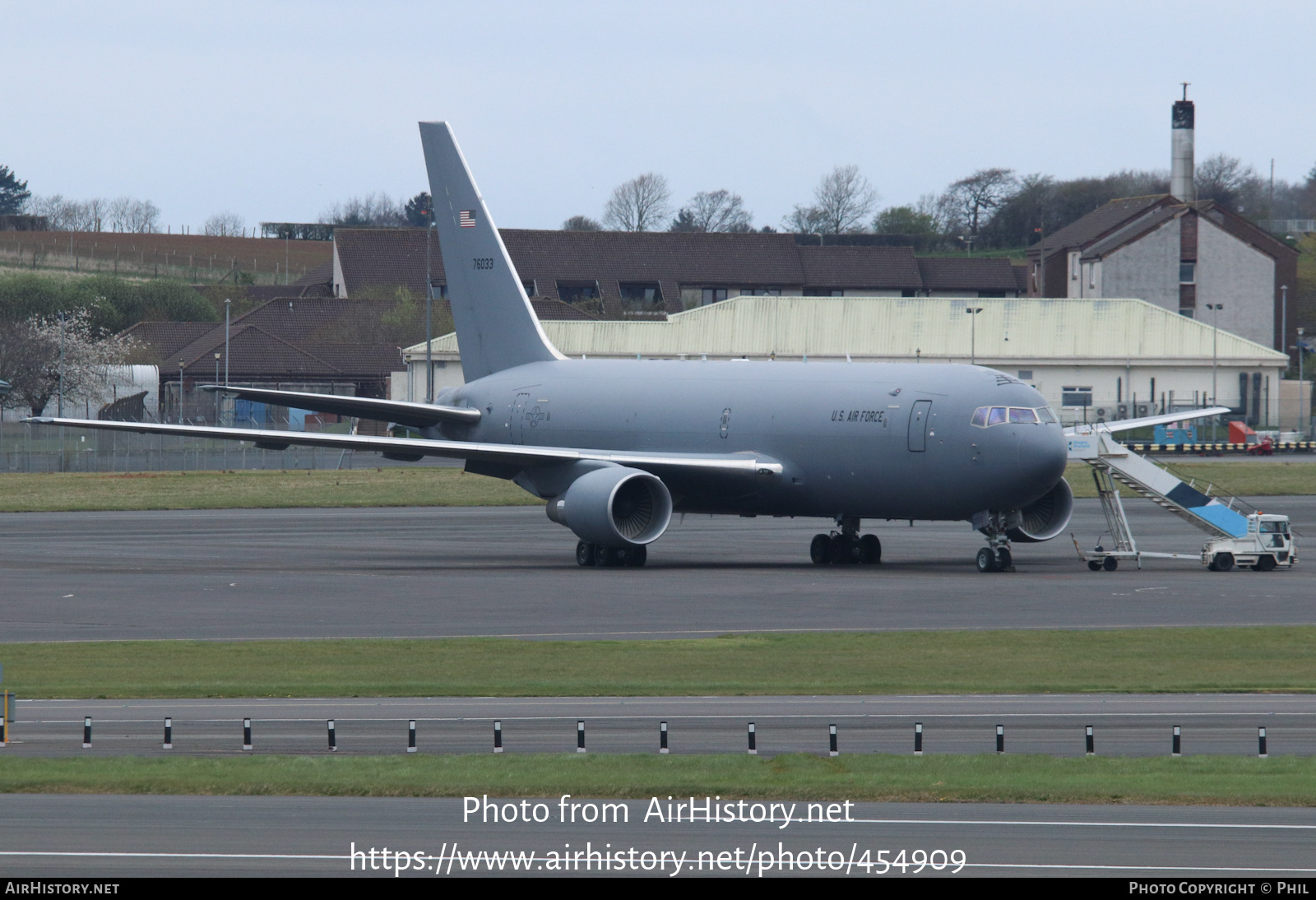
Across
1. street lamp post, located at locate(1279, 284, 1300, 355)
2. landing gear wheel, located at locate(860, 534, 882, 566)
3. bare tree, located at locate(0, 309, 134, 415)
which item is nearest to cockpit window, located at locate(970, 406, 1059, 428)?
landing gear wheel, located at locate(860, 534, 882, 566)

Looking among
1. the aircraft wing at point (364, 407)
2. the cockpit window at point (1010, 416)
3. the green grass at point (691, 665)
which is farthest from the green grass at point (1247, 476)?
the green grass at point (691, 665)

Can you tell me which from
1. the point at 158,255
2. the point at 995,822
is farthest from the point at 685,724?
the point at 158,255

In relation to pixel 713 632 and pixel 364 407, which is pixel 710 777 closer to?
pixel 713 632

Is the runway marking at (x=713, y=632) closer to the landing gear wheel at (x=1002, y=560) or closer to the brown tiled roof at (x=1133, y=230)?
the landing gear wheel at (x=1002, y=560)

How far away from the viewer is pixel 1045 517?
40.5 metres

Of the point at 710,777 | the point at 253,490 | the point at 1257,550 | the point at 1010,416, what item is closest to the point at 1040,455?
the point at 1010,416

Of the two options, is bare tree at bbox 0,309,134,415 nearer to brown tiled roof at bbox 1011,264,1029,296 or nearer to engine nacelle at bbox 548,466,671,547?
engine nacelle at bbox 548,466,671,547

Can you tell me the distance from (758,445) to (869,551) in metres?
3.89

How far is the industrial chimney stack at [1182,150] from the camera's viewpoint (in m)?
123

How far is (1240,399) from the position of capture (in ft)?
332

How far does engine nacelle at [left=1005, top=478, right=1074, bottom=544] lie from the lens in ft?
131

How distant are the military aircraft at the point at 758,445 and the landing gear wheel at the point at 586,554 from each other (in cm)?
4

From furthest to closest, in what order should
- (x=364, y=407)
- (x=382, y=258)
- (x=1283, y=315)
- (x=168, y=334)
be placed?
(x=382, y=258) → (x=168, y=334) → (x=1283, y=315) → (x=364, y=407)

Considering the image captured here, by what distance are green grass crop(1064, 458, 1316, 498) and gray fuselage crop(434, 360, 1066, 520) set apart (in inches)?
1018
